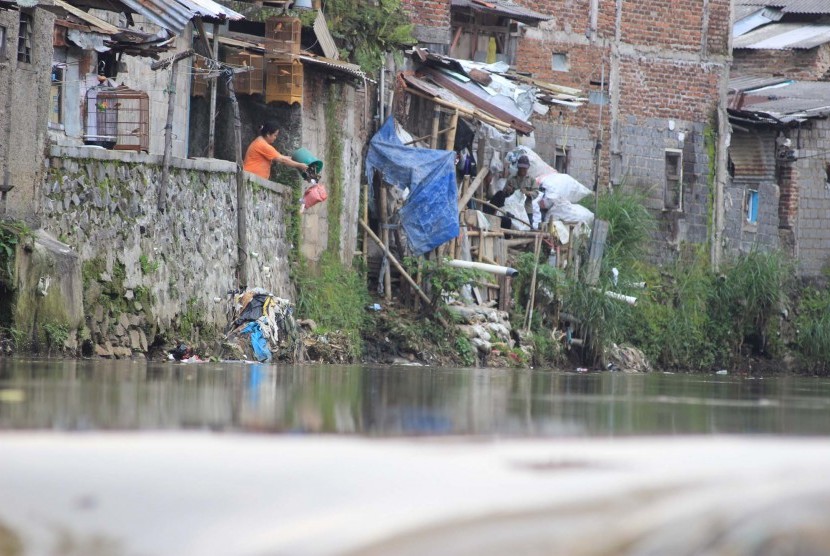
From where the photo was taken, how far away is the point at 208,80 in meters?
17.2

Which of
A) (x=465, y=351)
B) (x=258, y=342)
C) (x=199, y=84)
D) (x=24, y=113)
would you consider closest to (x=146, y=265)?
(x=258, y=342)

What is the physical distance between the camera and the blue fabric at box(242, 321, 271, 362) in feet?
45.6

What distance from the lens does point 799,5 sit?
31.8m

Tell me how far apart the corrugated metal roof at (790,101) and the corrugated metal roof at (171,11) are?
15.8 meters

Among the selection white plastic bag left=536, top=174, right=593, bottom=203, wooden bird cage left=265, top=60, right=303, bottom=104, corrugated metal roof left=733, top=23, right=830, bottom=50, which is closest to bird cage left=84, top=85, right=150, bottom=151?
wooden bird cage left=265, top=60, right=303, bottom=104

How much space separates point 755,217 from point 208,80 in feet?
45.9

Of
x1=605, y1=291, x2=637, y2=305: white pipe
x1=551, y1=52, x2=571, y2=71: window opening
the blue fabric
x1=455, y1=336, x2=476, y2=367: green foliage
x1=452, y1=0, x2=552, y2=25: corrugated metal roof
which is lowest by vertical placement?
x1=455, y1=336, x2=476, y2=367: green foliage

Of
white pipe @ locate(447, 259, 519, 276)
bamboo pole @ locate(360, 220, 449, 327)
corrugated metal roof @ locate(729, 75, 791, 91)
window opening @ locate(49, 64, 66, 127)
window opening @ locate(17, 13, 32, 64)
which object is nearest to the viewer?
window opening @ locate(17, 13, 32, 64)

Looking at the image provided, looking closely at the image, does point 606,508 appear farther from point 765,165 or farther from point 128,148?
point 765,165

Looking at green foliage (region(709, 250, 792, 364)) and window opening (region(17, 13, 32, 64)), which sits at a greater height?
window opening (region(17, 13, 32, 64))

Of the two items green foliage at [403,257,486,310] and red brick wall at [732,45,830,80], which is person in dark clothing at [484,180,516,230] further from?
red brick wall at [732,45,830,80]

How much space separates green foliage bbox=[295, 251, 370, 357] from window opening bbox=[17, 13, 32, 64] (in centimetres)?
550

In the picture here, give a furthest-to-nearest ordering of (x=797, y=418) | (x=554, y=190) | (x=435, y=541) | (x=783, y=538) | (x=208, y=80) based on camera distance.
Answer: (x=554, y=190)
(x=208, y=80)
(x=797, y=418)
(x=783, y=538)
(x=435, y=541)

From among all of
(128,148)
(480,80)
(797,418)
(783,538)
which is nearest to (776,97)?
(480,80)
